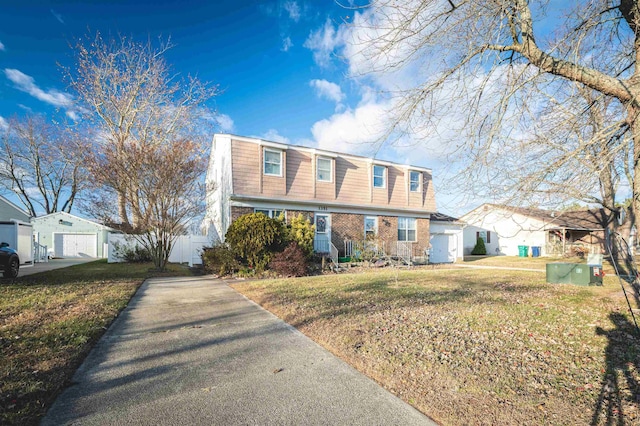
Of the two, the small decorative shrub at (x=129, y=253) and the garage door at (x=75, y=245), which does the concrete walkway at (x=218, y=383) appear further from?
the garage door at (x=75, y=245)

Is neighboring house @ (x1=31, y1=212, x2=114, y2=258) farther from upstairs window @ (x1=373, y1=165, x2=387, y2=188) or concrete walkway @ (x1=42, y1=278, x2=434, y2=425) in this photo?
concrete walkway @ (x1=42, y1=278, x2=434, y2=425)

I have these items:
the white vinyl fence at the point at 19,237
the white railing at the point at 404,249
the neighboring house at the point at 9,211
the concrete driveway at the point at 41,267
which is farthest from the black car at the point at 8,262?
the white railing at the point at 404,249

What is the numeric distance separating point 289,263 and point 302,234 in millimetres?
1852

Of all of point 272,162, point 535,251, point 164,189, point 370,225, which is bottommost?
point 535,251

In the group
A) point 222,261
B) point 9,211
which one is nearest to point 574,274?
point 222,261

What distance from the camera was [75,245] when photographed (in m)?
26.9

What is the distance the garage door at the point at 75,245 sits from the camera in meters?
26.4

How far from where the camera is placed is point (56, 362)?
142 inches

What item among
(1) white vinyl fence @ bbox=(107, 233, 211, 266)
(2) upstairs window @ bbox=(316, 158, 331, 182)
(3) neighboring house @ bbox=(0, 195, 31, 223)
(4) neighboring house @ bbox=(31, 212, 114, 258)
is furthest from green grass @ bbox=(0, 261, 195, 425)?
(4) neighboring house @ bbox=(31, 212, 114, 258)

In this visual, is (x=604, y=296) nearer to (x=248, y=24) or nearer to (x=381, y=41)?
(x=381, y=41)

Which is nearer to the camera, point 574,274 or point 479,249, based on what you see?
point 574,274

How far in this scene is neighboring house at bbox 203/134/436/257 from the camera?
578 inches

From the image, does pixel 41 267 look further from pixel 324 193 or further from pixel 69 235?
pixel 324 193

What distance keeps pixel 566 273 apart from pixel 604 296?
2.57m
